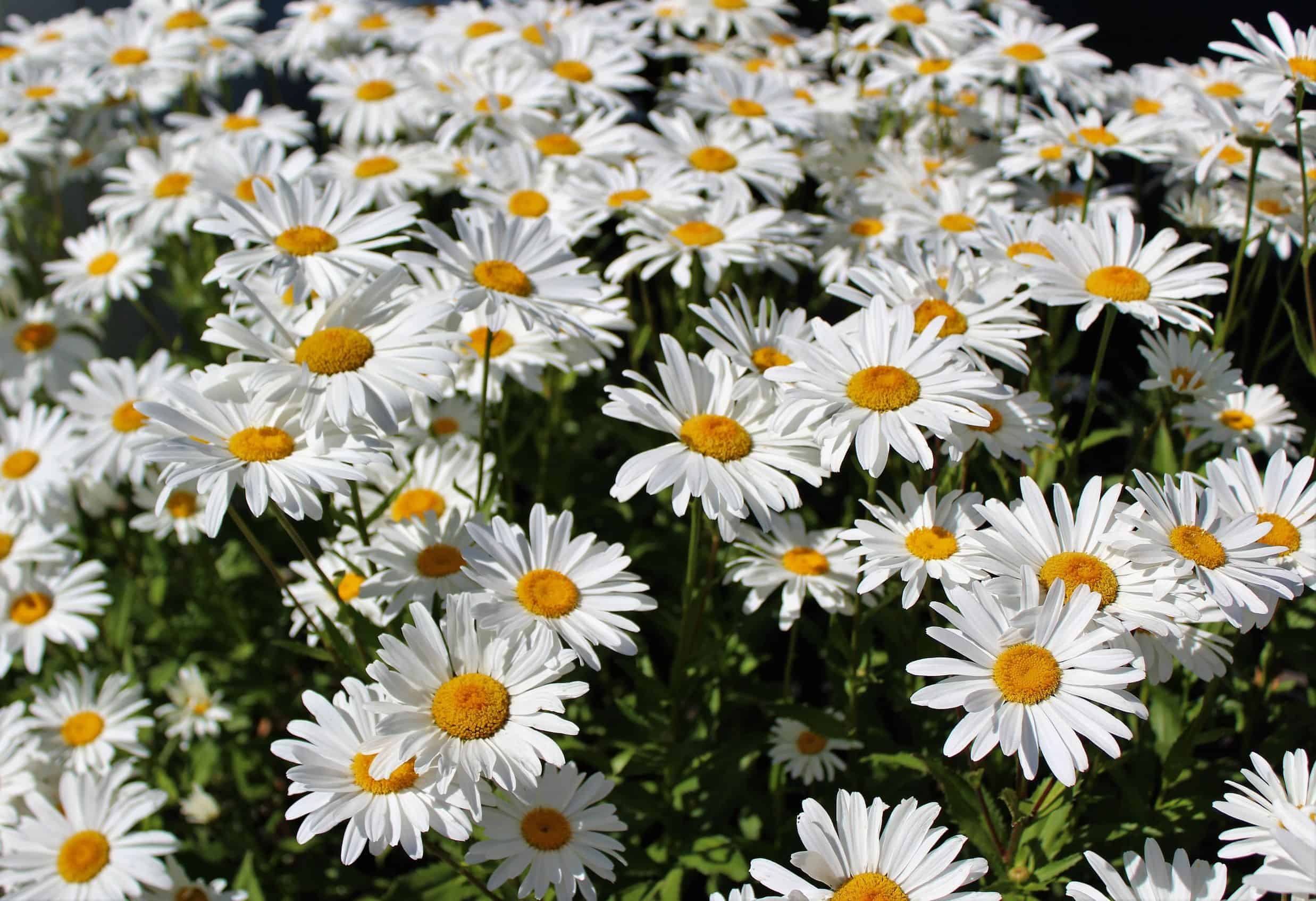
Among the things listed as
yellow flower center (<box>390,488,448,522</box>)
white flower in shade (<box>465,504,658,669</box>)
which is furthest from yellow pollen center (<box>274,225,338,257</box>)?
white flower in shade (<box>465,504,658,669</box>)

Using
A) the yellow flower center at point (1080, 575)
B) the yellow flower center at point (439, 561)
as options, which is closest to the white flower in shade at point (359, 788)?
the yellow flower center at point (439, 561)

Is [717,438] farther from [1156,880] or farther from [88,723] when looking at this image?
[88,723]

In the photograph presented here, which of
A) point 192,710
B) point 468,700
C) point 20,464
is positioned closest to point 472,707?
point 468,700

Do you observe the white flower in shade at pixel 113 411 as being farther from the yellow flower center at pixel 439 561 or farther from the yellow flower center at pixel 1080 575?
the yellow flower center at pixel 1080 575

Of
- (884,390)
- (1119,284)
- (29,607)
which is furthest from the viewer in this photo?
(29,607)

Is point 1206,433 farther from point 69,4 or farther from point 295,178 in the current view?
point 69,4
